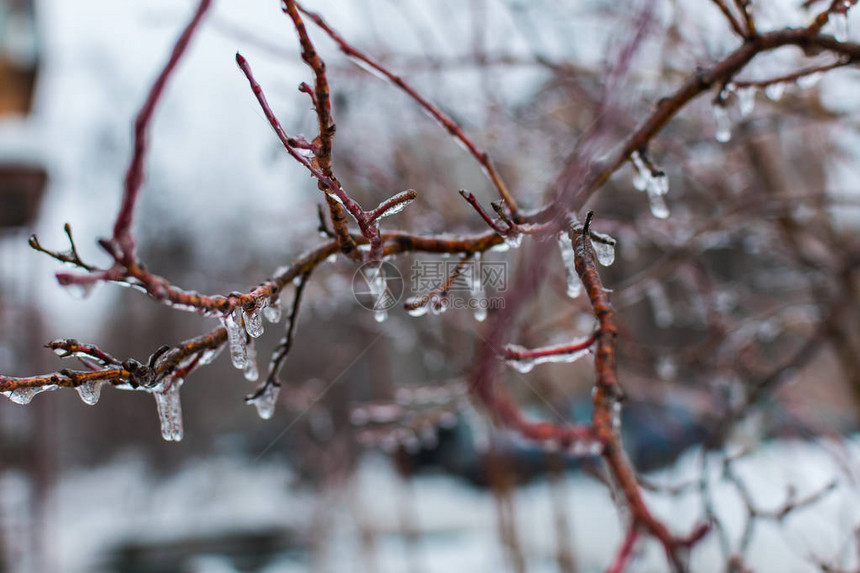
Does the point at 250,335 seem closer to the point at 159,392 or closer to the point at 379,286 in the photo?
the point at 159,392

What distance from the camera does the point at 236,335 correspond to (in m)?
0.87

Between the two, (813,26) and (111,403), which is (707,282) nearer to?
(813,26)

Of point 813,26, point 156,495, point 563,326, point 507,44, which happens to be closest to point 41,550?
point 156,495

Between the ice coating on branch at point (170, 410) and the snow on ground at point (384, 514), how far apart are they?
3121mm

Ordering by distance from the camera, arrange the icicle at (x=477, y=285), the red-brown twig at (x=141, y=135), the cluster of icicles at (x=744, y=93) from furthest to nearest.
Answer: the cluster of icicles at (x=744, y=93) → the icicle at (x=477, y=285) → the red-brown twig at (x=141, y=135)

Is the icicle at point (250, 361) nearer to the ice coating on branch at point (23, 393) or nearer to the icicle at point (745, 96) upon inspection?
the ice coating on branch at point (23, 393)

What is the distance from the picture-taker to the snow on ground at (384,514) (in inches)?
199

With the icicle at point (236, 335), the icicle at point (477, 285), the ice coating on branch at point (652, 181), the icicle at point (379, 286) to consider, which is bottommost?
the icicle at point (236, 335)

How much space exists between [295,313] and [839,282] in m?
2.24

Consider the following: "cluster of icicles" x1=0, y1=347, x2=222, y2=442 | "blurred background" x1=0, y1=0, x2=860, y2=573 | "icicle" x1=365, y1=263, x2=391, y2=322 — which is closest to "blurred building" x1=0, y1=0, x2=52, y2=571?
"blurred background" x1=0, y1=0, x2=860, y2=573

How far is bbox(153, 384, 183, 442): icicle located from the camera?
35.5 inches

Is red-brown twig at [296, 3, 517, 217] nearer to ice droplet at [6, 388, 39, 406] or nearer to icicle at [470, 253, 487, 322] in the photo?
icicle at [470, 253, 487, 322]

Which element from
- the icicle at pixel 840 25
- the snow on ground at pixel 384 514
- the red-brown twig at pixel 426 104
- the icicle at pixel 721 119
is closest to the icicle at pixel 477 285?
the red-brown twig at pixel 426 104

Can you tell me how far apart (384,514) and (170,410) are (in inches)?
363
